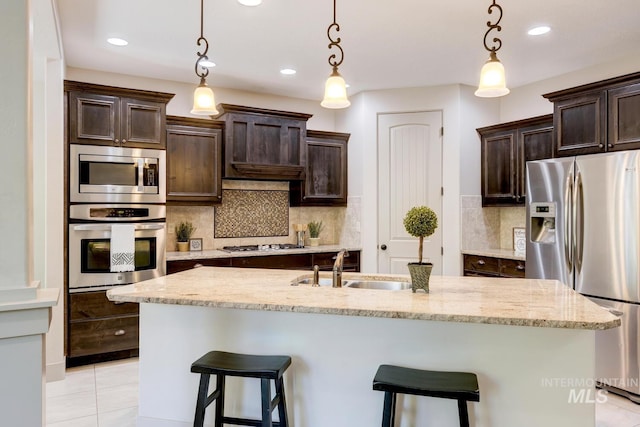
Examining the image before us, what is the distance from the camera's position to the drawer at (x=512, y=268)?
4.22 m

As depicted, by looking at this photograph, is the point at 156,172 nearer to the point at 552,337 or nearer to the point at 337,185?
the point at 337,185

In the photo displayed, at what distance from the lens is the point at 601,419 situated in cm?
292

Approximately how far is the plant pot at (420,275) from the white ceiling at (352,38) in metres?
1.87

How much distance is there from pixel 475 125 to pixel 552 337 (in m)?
3.51

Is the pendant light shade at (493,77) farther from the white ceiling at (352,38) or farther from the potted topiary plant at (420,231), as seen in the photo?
the white ceiling at (352,38)

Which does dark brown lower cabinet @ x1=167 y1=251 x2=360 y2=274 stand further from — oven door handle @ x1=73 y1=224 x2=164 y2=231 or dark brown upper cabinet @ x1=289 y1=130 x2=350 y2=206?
dark brown upper cabinet @ x1=289 y1=130 x2=350 y2=206

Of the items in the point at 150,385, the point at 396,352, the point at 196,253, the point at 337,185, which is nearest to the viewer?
A: the point at 396,352

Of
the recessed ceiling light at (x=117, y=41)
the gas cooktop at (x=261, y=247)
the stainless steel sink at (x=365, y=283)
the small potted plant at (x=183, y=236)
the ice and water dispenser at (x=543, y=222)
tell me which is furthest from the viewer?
the gas cooktop at (x=261, y=247)

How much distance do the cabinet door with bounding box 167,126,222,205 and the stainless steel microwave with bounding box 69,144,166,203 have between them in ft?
1.03

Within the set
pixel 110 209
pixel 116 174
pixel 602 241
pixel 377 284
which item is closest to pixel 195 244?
pixel 110 209

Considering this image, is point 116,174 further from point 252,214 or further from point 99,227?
point 252,214

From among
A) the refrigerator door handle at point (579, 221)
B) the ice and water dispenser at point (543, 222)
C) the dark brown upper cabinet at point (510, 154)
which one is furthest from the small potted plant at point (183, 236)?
the refrigerator door handle at point (579, 221)

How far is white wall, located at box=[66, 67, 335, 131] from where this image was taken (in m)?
4.47

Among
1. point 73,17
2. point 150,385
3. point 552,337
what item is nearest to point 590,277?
point 552,337
